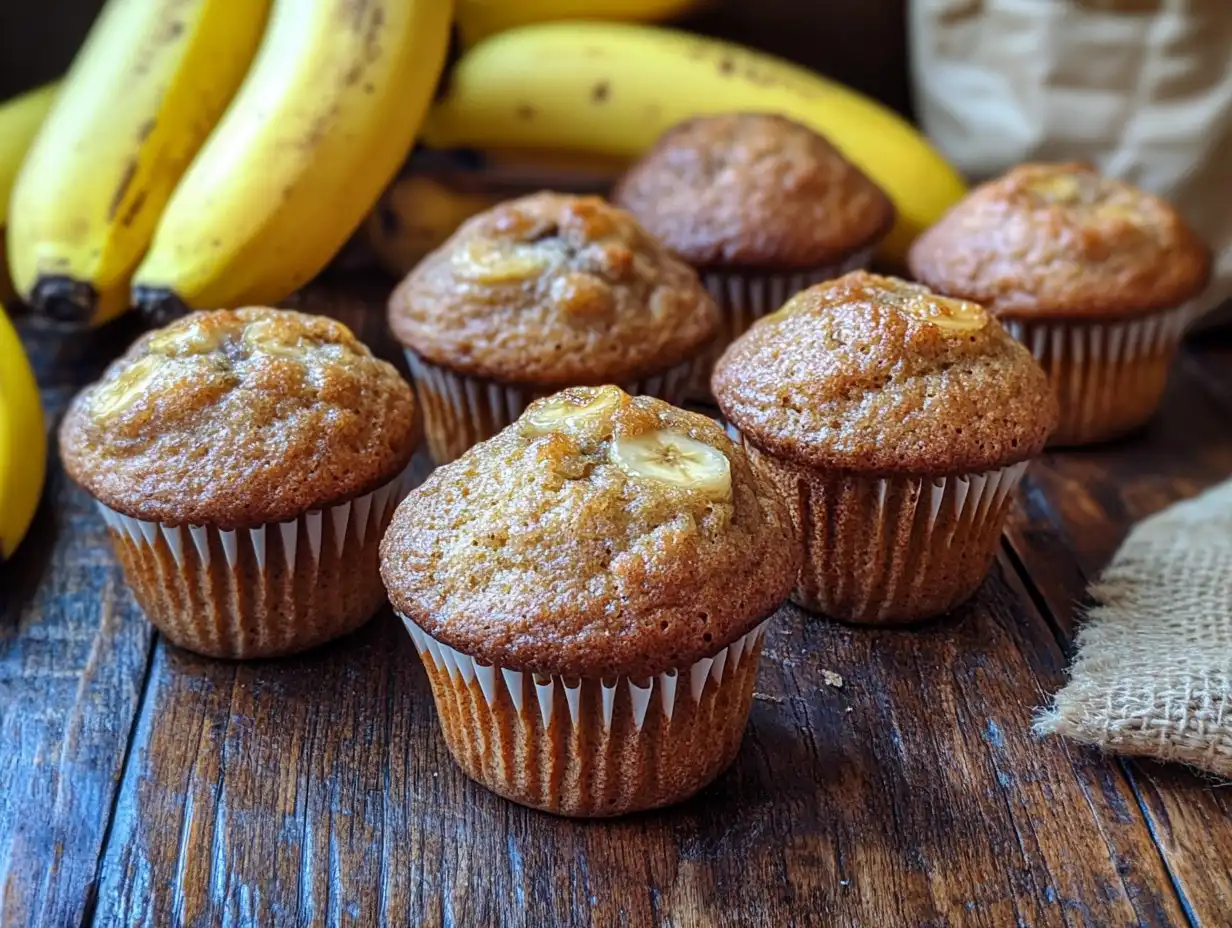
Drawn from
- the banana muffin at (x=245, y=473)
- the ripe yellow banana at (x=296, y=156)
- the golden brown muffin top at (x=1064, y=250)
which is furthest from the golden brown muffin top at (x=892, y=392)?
the ripe yellow banana at (x=296, y=156)

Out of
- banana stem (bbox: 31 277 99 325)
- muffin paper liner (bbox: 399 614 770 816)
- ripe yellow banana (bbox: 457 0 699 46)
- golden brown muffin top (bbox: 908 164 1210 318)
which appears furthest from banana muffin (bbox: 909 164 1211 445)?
banana stem (bbox: 31 277 99 325)

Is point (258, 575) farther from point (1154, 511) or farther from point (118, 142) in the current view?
point (1154, 511)

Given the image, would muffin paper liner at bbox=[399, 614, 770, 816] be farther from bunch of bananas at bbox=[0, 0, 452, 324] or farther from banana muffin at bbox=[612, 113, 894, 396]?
banana muffin at bbox=[612, 113, 894, 396]

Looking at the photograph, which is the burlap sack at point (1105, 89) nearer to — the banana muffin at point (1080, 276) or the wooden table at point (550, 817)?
the banana muffin at point (1080, 276)

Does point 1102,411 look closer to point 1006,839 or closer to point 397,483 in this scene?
point 1006,839

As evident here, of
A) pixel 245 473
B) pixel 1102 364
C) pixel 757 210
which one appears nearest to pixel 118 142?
pixel 245 473

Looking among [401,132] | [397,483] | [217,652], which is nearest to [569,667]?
[397,483]
